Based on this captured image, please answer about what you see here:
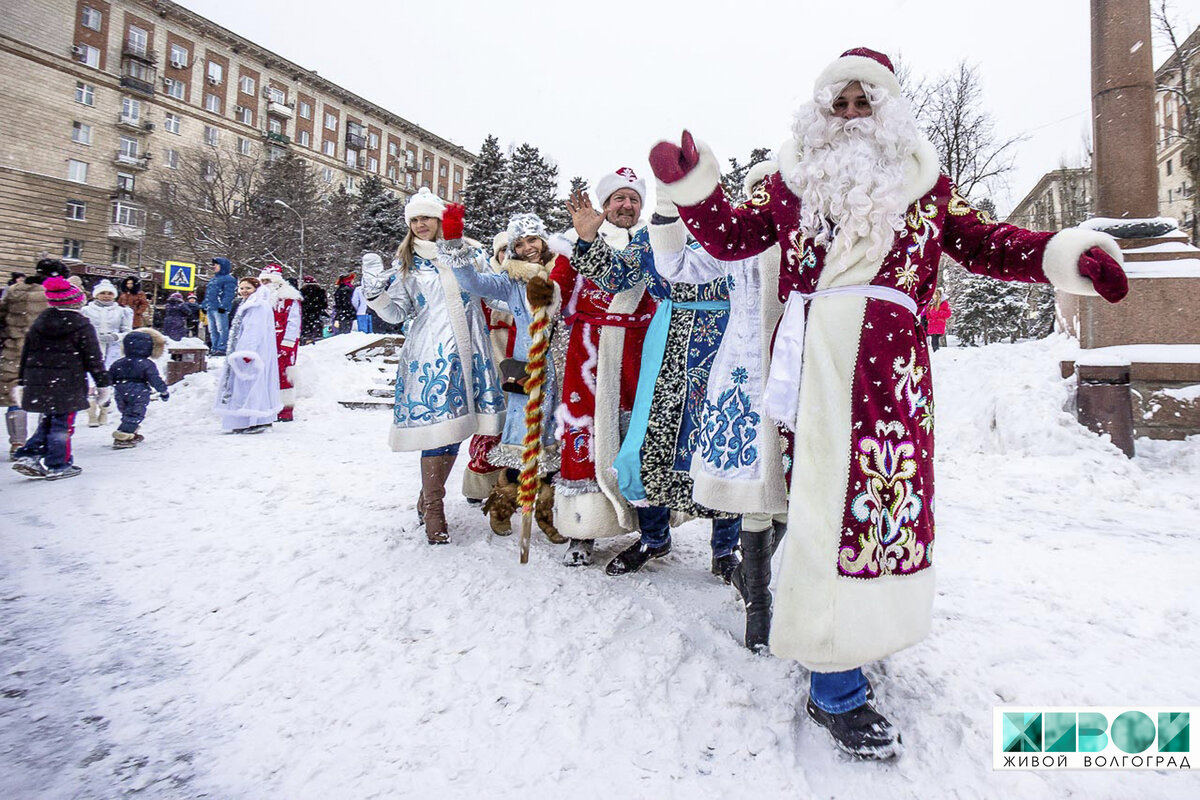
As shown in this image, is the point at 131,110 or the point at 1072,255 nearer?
the point at 1072,255

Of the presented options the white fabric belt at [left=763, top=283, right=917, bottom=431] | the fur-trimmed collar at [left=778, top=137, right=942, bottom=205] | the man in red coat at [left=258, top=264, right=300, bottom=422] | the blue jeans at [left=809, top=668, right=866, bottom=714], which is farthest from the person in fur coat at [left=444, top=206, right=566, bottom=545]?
the man in red coat at [left=258, top=264, right=300, bottom=422]

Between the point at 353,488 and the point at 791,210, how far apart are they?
13.3 feet

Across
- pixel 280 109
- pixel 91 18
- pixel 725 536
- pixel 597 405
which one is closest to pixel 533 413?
pixel 597 405

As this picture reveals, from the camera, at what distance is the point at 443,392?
352 centimetres

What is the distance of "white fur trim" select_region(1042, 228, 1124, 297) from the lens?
5.72 feet

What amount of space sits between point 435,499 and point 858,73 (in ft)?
9.56

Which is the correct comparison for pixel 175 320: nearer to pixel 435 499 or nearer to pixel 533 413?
pixel 435 499

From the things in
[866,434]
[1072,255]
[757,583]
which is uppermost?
[1072,255]

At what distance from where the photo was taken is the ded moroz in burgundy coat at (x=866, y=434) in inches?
65.7

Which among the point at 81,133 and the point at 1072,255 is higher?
the point at 81,133

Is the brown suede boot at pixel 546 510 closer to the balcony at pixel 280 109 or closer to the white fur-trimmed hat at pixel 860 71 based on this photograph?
the white fur-trimmed hat at pixel 860 71

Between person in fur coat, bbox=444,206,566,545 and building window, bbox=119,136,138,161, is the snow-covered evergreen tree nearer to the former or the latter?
building window, bbox=119,136,138,161

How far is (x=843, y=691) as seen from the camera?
1769 millimetres

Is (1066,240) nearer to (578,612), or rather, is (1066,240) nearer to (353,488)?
(578,612)
